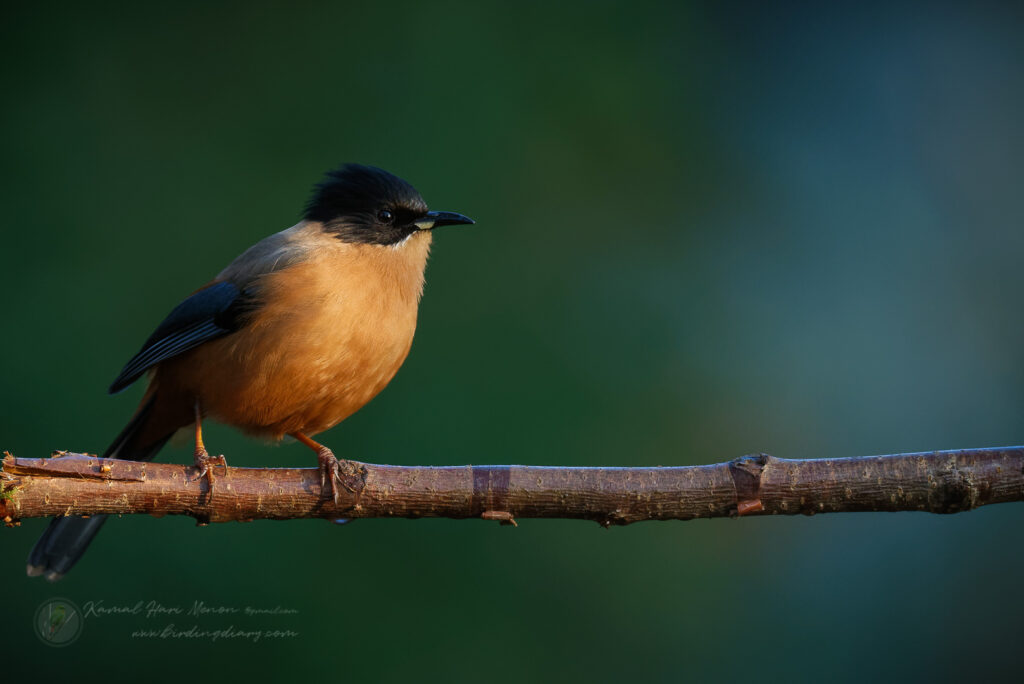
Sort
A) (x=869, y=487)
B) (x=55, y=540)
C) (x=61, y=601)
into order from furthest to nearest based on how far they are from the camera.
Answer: (x=61, y=601) < (x=55, y=540) < (x=869, y=487)

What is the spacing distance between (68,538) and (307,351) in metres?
1.38

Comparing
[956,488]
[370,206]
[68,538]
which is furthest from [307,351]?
[956,488]

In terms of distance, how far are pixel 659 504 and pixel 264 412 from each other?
1.59m

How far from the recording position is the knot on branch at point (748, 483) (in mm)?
2715

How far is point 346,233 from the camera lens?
155 inches

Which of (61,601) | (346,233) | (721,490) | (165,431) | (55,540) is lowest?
(61,601)

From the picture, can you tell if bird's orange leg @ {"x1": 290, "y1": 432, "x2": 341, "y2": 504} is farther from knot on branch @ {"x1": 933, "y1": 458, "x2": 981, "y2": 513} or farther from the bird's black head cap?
knot on branch @ {"x1": 933, "y1": 458, "x2": 981, "y2": 513}

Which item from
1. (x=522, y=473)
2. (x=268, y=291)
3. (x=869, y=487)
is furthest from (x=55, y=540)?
(x=869, y=487)

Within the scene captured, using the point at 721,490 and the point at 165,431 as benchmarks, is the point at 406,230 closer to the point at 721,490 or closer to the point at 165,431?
the point at 165,431

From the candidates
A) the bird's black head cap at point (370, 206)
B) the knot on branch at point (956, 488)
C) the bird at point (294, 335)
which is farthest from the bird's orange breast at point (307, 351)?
the knot on branch at point (956, 488)

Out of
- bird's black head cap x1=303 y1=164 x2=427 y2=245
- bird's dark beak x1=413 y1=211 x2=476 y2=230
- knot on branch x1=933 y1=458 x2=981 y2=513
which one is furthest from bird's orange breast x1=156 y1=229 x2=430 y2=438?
knot on branch x1=933 y1=458 x2=981 y2=513

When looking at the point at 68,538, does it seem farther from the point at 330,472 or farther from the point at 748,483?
the point at 748,483

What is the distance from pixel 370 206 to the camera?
4.04 meters

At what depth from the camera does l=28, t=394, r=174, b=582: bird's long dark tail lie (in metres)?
3.77
